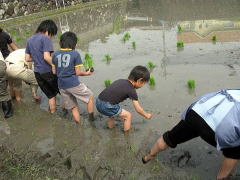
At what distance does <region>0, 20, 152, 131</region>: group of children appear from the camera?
3697mm

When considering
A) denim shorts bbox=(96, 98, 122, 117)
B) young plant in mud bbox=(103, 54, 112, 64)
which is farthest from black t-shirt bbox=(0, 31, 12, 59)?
young plant in mud bbox=(103, 54, 112, 64)

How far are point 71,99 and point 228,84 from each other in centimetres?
322

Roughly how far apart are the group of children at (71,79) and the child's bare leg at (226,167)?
1193mm

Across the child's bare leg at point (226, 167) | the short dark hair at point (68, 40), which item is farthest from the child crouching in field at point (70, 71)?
the child's bare leg at point (226, 167)

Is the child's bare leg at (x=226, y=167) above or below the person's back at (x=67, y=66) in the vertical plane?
below

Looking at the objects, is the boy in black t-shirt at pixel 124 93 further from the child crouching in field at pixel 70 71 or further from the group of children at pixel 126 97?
the child crouching in field at pixel 70 71

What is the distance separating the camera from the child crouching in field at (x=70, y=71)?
12.9 feet

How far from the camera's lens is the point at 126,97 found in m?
3.76

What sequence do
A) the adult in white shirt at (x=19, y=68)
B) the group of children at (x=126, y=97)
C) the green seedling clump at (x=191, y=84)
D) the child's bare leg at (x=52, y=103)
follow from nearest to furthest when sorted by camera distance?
the group of children at (x=126, y=97)
the child's bare leg at (x=52, y=103)
the adult in white shirt at (x=19, y=68)
the green seedling clump at (x=191, y=84)

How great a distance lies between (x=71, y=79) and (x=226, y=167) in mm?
2432

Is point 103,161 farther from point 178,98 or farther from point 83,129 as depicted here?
point 178,98

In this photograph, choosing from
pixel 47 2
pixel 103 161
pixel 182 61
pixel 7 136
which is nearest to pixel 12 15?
pixel 47 2

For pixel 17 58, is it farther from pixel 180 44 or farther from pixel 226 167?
pixel 180 44

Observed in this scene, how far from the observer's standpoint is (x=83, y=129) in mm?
4297
